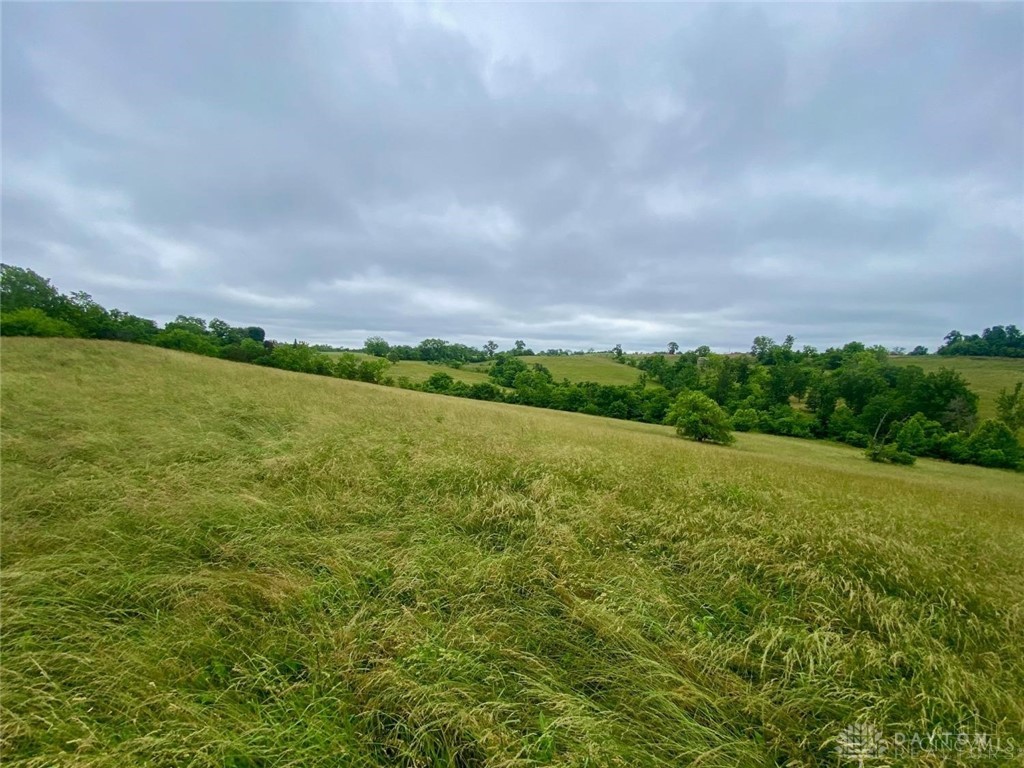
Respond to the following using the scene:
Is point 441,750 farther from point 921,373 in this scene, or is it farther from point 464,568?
point 921,373

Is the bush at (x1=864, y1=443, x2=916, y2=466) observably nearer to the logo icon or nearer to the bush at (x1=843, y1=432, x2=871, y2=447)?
the bush at (x1=843, y1=432, x2=871, y2=447)

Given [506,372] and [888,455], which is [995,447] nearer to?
[888,455]

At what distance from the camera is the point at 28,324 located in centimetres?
1819

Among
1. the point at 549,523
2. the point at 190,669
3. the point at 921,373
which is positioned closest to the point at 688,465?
the point at 549,523

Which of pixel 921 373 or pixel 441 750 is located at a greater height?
pixel 921 373

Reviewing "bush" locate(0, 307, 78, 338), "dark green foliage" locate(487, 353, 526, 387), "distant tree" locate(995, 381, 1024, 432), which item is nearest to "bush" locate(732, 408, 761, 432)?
"distant tree" locate(995, 381, 1024, 432)

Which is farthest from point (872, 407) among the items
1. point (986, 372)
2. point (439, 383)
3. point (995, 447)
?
point (439, 383)

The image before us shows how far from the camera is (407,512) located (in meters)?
4.80

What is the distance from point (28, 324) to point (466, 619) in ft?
95.8

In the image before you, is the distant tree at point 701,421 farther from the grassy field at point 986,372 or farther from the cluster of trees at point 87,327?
the grassy field at point 986,372

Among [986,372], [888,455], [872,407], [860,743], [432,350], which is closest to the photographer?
[860,743]

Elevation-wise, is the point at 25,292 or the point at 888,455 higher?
the point at 25,292

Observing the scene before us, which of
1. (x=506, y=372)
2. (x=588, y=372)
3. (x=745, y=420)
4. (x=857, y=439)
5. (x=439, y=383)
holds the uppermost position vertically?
(x=588, y=372)

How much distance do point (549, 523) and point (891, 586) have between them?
11.8 ft
